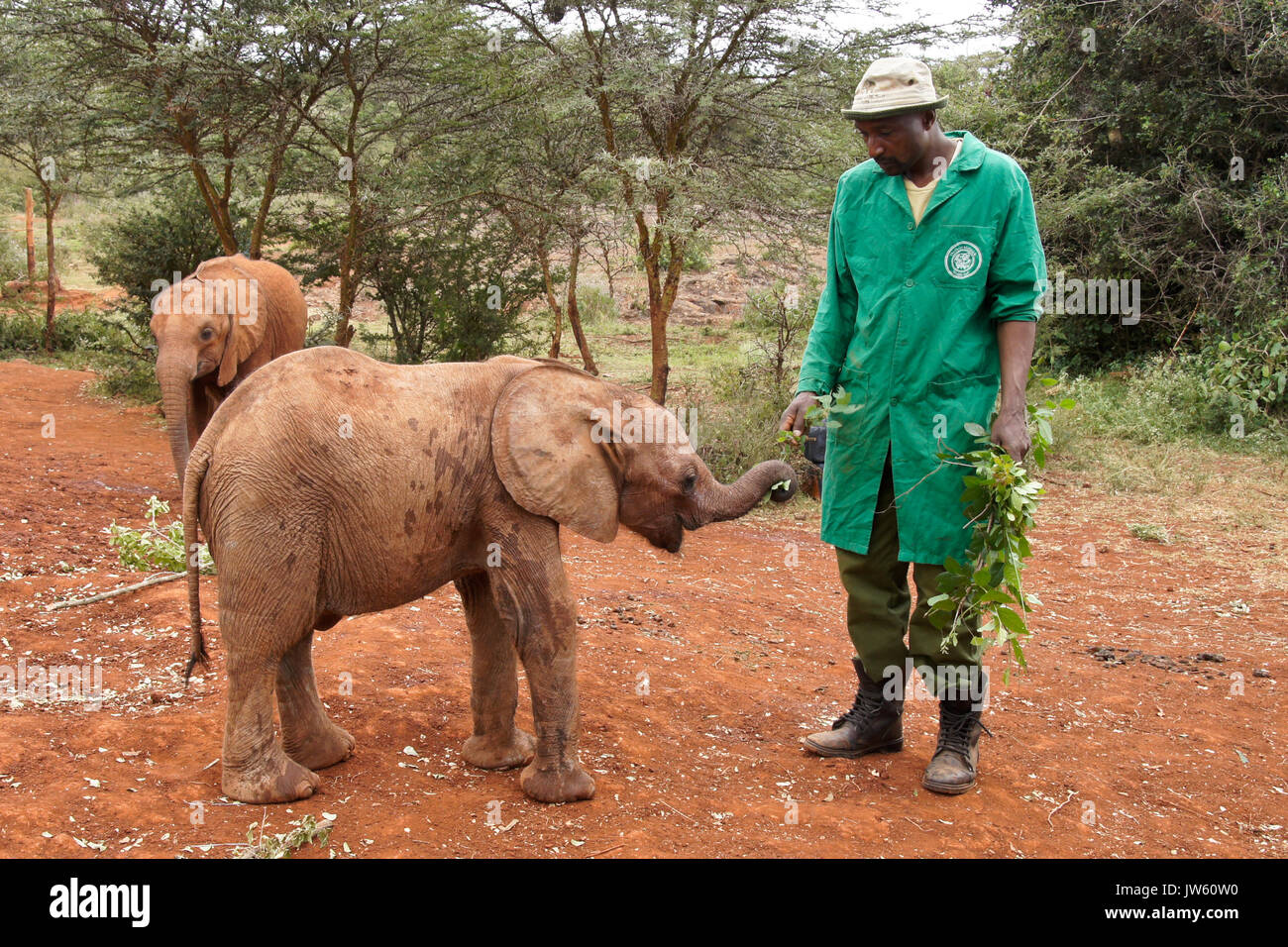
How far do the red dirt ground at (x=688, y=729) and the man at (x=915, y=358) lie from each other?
0.56m

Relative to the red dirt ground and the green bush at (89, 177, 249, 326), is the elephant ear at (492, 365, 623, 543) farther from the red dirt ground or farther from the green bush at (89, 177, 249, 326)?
the green bush at (89, 177, 249, 326)

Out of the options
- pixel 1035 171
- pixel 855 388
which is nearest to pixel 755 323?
pixel 1035 171

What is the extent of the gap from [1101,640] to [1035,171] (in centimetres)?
1050

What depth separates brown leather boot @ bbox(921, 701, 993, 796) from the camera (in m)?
4.43

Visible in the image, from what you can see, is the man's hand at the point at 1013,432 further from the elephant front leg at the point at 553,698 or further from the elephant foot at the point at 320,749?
the elephant foot at the point at 320,749

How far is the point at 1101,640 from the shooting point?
7.36 m

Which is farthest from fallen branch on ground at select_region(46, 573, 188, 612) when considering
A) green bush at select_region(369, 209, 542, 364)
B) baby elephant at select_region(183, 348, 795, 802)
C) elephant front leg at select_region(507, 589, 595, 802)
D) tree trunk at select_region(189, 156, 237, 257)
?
green bush at select_region(369, 209, 542, 364)

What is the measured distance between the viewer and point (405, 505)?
408cm

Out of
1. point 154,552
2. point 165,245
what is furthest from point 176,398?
point 165,245

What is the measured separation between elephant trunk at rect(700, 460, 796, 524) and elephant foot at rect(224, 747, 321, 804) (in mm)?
1839

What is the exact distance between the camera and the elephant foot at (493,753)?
15.2 feet

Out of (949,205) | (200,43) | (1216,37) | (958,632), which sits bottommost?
(958,632)

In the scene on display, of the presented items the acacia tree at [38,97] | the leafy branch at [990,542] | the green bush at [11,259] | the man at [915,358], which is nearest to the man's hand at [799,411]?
the man at [915,358]

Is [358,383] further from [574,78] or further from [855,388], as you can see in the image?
[574,78]
